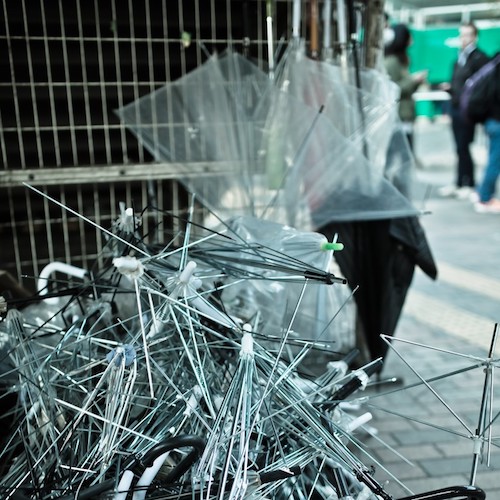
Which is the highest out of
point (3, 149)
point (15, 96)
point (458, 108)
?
point (15, 96)

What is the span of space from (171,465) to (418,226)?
1736 mm

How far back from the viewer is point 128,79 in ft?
10.4

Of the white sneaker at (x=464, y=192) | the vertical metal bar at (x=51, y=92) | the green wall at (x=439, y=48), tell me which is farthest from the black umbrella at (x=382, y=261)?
the green wall at (x=439, y=48)

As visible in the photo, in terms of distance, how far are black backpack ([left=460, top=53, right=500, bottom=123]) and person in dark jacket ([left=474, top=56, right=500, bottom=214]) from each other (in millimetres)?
12

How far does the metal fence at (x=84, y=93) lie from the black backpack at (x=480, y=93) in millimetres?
4364

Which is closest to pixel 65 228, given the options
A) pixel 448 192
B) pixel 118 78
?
pixel 118 78

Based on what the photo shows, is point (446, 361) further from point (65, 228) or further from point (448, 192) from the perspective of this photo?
point (448, 192)

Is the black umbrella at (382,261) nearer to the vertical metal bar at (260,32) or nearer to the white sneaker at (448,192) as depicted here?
the vertical metal bar at (260,32)

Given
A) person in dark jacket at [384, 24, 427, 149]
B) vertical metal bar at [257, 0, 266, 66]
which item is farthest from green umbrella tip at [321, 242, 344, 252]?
person in dark jacket at [384, 24, 427, 149]

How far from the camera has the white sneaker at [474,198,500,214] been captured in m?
7.18

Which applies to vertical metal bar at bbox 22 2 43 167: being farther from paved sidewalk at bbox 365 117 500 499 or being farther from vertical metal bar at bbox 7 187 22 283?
paved sidewalk at bbox 365 117 500 499

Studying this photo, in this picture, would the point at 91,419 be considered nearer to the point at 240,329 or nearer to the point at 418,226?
the point at 240,329

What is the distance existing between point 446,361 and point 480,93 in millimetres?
4490

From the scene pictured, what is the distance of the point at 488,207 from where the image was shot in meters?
Result: 7.22
